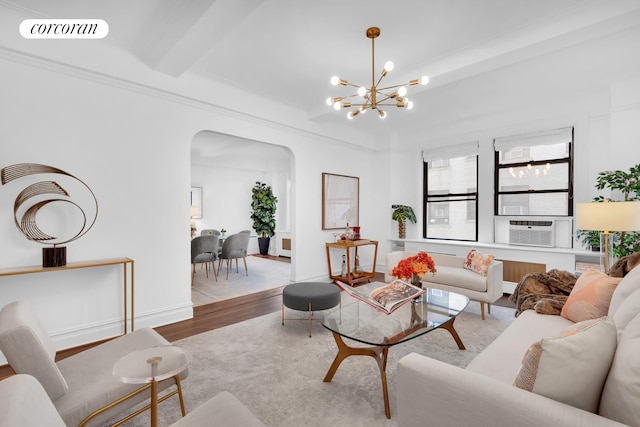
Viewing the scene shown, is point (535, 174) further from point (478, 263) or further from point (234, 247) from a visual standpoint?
point (234, 247)

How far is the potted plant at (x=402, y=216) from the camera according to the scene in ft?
19.7

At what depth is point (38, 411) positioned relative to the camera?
2.93ft

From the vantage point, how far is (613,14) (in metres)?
2.37

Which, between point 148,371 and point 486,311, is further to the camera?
point 486,311

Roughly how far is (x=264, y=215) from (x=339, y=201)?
3.59m

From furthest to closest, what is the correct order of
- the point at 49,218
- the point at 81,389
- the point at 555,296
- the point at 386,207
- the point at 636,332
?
1. the point at 386,207
2. the point at 49,218
3. the point at 555,296
4. the point at 81,389
5. the point at 636,332

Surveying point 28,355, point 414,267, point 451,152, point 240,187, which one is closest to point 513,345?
point 414,267

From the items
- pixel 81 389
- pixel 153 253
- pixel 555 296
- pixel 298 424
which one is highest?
pixel 153 253

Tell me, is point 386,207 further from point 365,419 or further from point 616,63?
point 365,419

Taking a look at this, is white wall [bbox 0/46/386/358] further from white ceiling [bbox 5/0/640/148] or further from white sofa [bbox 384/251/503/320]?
white sofa [bbox 384/251/503/320]

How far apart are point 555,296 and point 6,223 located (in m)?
4.68

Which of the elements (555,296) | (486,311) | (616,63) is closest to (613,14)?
(616,63)

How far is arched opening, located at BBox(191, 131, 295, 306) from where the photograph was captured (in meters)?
6.86

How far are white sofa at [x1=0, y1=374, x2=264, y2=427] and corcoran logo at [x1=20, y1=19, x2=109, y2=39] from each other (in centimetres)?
270
